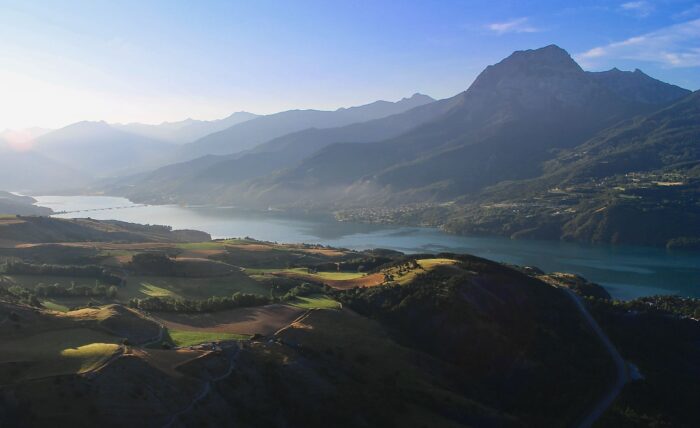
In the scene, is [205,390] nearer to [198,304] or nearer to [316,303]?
[198,304]

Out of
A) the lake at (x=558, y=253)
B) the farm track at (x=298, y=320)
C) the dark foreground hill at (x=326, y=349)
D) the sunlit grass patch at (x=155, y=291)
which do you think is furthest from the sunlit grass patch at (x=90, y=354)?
the lake at (x=558, y=253)

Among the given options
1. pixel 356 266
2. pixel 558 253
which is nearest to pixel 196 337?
pixel 356 266

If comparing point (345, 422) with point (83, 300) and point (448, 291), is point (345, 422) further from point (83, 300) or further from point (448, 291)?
point (83, 300)

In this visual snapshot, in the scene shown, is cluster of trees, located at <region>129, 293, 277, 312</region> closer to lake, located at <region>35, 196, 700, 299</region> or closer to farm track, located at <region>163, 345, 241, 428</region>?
farm track, located at <region>163, 345, 241, 428</region>

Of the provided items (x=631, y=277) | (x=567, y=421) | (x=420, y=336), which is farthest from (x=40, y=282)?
(x=631, y=277)

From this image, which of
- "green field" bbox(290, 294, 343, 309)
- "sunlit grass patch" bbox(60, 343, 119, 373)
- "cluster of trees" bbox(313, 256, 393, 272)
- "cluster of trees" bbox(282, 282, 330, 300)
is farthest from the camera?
"cluster of trees" bbox(313, 256, 393, 272)

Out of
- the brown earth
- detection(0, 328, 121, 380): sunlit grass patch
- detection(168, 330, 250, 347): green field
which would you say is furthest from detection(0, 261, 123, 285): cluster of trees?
detection(0, 328, 121, 380): sunlit grass patch

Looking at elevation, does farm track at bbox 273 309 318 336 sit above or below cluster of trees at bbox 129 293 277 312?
below
